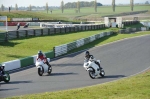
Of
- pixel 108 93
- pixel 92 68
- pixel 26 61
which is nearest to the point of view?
pixel 108 93

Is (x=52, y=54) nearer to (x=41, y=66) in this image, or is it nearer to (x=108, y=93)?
(x=41, y=66)

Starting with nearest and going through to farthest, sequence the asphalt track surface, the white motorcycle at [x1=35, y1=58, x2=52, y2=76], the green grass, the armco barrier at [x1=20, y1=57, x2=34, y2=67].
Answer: the green grass
the asphalt track surface
the white motorcycle at [x1=35, y1=58, x2=52, y2=76]
the armco barrier at [x1=20, y1=57, x2=34, y2=67]

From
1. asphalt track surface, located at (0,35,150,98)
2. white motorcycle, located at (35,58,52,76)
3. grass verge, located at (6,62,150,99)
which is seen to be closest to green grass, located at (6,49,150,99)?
grass verge, located at (6,62,150,99)

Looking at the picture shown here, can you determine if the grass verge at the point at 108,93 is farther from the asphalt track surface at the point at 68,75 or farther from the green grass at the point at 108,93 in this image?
the asphalt track surface at the point at 68,75

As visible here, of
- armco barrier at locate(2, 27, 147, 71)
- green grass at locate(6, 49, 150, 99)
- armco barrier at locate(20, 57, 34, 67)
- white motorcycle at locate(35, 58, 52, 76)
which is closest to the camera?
green grass at locate(6, 49, 150, 99)

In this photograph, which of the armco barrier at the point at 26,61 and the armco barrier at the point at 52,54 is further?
the armco barrier at the point at 26,61

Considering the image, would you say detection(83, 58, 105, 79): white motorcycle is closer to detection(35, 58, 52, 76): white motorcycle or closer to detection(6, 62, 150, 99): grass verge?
detection(35, 58, 52, 76): white motorcycle

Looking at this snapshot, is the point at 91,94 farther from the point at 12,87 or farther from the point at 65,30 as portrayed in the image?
the point at 65,30

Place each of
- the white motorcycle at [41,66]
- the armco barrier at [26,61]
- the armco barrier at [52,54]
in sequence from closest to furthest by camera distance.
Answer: the white motorcycle at [41,66] → the armco barrier at [52,54] → the armco barrier at [26,61]

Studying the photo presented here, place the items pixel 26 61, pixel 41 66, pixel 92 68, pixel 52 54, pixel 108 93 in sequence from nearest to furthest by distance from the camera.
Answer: pixel 108 93 < pixel 92 68 < pixel 41 66 < pixel 26 61 < pixel 52 54

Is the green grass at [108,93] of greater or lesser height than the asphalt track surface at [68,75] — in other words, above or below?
above

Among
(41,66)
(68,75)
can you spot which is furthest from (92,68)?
(41,66)

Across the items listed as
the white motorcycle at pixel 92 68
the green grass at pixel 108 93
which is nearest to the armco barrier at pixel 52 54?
the white motorcycle at pixel 92 68

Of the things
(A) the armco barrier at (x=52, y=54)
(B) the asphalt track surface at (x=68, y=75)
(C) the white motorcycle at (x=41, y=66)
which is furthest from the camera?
(A) the armco barrier at (x=52, y=54)
